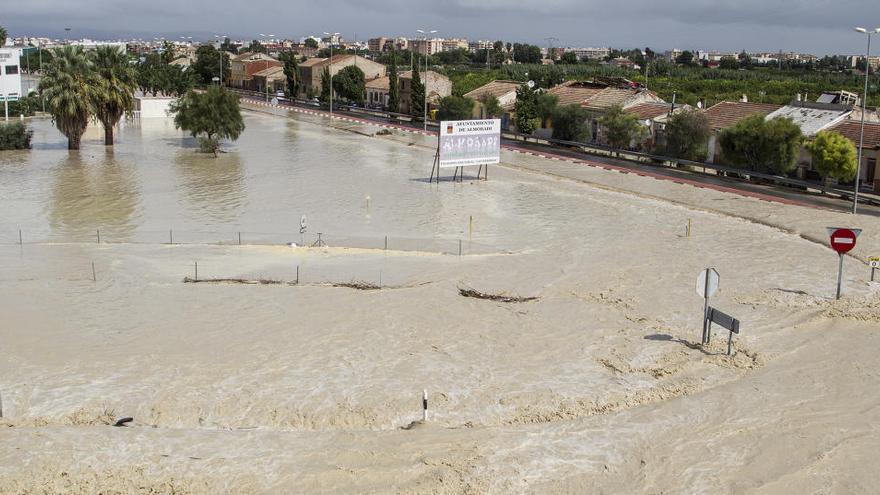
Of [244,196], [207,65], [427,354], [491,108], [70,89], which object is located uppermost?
[207,65]

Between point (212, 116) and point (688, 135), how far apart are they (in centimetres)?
3099

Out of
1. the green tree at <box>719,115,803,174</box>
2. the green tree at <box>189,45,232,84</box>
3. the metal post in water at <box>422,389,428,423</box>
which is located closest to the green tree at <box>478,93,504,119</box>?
the green tree at <box>719,115,803,174</box>

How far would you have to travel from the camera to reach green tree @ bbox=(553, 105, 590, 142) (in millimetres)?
64562

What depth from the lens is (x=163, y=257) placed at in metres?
28.5

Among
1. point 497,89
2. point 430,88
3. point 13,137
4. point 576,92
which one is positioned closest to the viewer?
point 13,137

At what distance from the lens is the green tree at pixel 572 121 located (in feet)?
212

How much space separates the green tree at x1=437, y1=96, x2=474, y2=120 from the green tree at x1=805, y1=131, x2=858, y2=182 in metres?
34.3

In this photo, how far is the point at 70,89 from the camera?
55500 mm

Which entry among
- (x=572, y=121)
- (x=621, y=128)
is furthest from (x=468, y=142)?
(x=572, y=121)

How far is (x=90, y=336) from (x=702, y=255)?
65.8 feet

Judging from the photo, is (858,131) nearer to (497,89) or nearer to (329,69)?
(497,89)

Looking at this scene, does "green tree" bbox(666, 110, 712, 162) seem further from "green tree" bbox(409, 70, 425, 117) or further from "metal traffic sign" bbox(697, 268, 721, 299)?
"metal traffic sign" bbox(697, 268, 721, 299)

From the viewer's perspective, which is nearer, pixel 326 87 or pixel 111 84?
pixel 111 84

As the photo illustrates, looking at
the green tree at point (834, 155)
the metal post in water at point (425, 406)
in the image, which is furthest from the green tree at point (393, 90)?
the metal post in water at point (425, 406)
